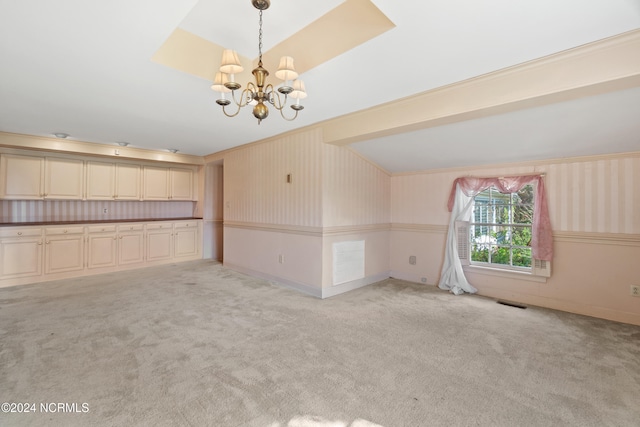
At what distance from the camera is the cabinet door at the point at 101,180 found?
213 inches

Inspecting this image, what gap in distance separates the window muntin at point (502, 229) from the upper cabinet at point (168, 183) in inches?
234

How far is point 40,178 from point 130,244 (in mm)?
1760

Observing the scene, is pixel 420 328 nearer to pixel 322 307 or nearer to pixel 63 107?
pixel 322 307

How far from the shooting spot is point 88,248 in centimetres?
513

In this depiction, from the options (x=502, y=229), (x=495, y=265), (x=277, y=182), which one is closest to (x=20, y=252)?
(x=277, y=182)

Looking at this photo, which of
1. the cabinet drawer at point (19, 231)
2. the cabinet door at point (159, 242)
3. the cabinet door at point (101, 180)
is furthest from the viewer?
the cabinet door at point (159, 242)

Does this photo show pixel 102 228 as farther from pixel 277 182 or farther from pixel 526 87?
pixel 526 87

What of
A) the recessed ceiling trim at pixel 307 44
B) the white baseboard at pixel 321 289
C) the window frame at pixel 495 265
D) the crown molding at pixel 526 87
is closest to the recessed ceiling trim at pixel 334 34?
the recessed ceiling trim at pixel 307 44

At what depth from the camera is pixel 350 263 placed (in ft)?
14.3

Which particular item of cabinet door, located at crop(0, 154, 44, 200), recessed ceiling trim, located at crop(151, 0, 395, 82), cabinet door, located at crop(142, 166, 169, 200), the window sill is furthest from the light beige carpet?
cabinet door, located at crop(142, 166, 169, 200)

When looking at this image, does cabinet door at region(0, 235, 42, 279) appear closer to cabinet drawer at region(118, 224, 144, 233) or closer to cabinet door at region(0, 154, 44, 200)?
cabinet door at region(0, 154, 44, 200)

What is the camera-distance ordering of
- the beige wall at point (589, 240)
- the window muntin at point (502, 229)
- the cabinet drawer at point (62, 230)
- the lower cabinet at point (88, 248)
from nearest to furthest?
the beige wall at point (589, 240)
the window muntin at point (502, 229)
the lower cabinet at point (88, 248)
the cabinet drawer at point (62, 230)

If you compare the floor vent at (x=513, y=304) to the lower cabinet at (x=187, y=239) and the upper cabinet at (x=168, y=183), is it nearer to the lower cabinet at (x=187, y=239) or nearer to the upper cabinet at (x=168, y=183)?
the lower cabinet at (x=187, y=239)

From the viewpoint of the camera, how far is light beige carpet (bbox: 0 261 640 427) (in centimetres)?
175
